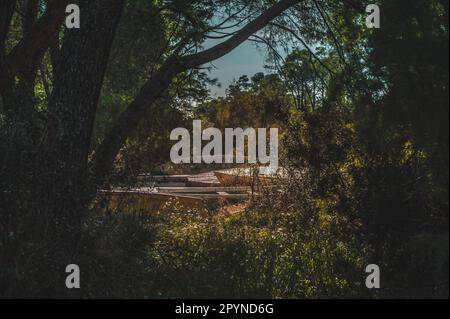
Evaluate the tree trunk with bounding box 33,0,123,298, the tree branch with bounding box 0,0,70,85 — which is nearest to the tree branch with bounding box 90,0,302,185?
the tree trunk with bounding box 33,0,123,298

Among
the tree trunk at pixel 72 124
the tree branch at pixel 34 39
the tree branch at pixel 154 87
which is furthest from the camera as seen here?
the tree branch at pixel 34 39

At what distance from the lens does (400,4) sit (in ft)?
20.0

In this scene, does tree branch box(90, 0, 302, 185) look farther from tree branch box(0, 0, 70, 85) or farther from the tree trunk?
tree branch box(0, 0, 70, 85)

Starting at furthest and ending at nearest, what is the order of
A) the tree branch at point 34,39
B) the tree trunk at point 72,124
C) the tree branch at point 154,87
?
the tree branch at point 34,39 < the tree branch at point 154,87 < the tree trunk at point 72,124

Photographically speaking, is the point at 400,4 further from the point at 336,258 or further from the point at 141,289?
the point at 141,289

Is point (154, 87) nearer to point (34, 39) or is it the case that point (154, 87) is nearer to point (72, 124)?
point (34, 39)

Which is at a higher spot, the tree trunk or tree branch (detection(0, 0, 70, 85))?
tree branch (detection(0, 0, 70, 85))

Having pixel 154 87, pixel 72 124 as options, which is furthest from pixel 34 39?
pixel 72 124

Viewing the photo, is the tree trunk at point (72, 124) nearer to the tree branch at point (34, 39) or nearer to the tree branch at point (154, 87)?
the tree branch at point (154, 87)

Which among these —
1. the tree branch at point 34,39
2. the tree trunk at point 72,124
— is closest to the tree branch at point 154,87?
the tree trunk at point 72,124

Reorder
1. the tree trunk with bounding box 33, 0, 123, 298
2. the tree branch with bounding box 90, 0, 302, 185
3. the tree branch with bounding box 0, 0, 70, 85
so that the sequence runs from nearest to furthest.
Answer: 1. the tree trunk with bounding box 33, 0, 123, 298
2. the tree branch with bounding box 90, 0, 302, 185
3. the tree branch with bounding box 0, 0, 70, 85

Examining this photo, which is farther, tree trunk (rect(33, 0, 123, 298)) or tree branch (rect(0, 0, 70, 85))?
tree branch (rect(0, 0, 70, 85))

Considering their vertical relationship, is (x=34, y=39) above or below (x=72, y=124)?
above

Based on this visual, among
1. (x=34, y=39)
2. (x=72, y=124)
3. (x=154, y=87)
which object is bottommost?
(x=72, y=124)
